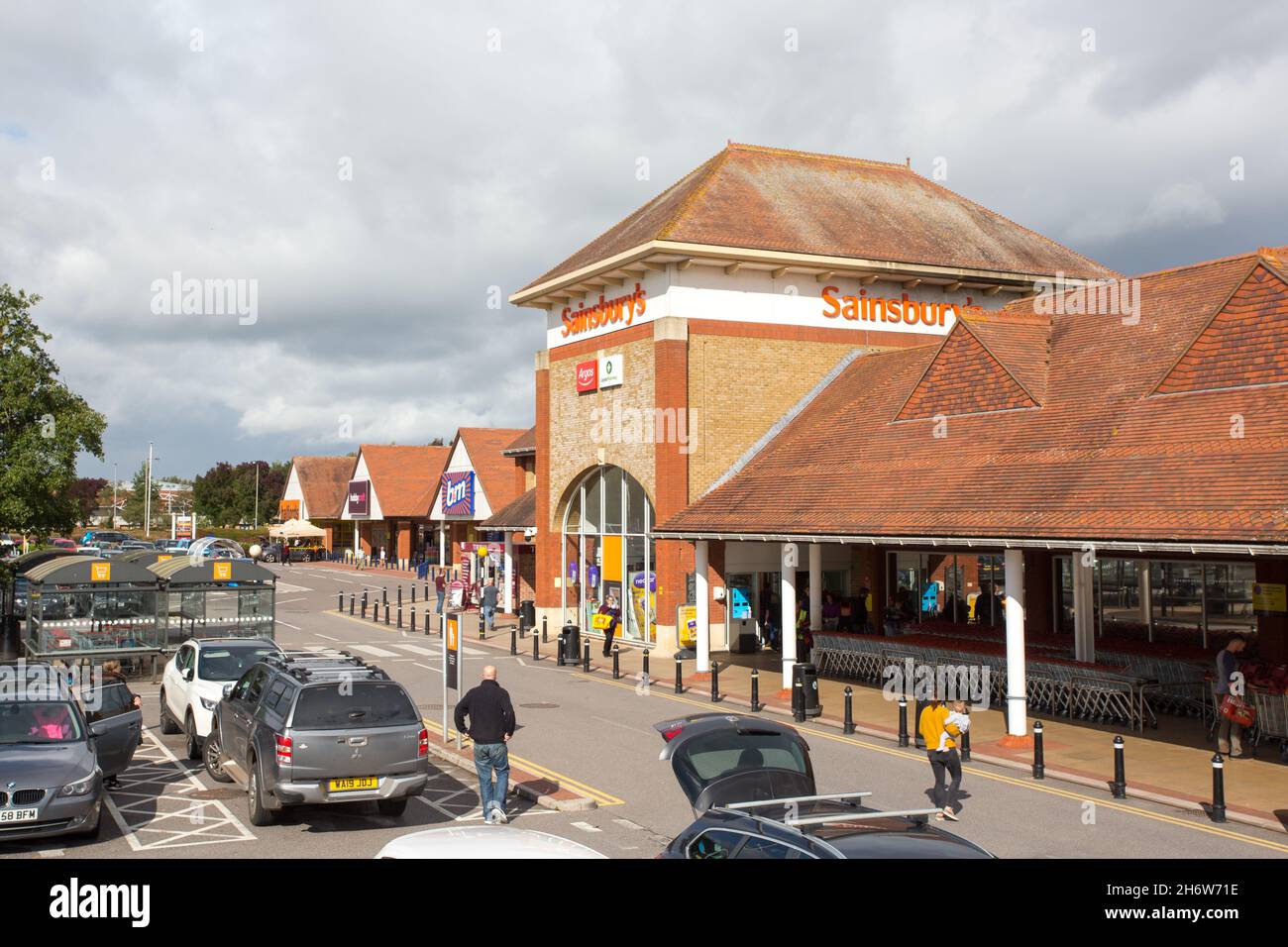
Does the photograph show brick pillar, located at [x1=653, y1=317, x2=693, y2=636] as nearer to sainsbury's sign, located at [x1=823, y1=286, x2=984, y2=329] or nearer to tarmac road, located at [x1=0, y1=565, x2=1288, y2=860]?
sainsbury's sign, located at [x1=823, y1=286, x2=984, y2=329]

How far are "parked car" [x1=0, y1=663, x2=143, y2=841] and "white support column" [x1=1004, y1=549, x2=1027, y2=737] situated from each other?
12984 millimetres

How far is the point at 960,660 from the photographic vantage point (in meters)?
22.5

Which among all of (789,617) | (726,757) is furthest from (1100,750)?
(726,757)

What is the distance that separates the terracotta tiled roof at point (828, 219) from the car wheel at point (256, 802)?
20.9 m

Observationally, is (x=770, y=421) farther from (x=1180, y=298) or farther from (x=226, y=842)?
(x=226, y=842)

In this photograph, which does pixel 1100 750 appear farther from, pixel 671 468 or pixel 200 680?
pixel 671 468

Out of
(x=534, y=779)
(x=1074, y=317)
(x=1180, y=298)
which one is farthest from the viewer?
(x=1074, y=317)

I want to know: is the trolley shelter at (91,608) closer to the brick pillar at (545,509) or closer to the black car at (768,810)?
the brick pillar at (545,509)

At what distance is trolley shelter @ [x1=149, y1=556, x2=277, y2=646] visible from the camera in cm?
2797

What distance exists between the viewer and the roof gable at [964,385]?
22375 millimetres

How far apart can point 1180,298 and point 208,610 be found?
973 inches

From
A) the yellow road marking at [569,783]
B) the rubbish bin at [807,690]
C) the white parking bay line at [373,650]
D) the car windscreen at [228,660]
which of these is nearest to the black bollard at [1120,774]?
the yellow road marking at [569,783]

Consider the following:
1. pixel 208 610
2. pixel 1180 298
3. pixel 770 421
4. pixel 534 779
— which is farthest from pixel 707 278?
pixel 534 779

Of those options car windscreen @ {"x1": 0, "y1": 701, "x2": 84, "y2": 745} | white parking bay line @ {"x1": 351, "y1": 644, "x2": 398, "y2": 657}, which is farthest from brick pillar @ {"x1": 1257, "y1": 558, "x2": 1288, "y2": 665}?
white parking bay line @ {"x1": 351, "y1": 644, "x2": 398, "y2": 657}
